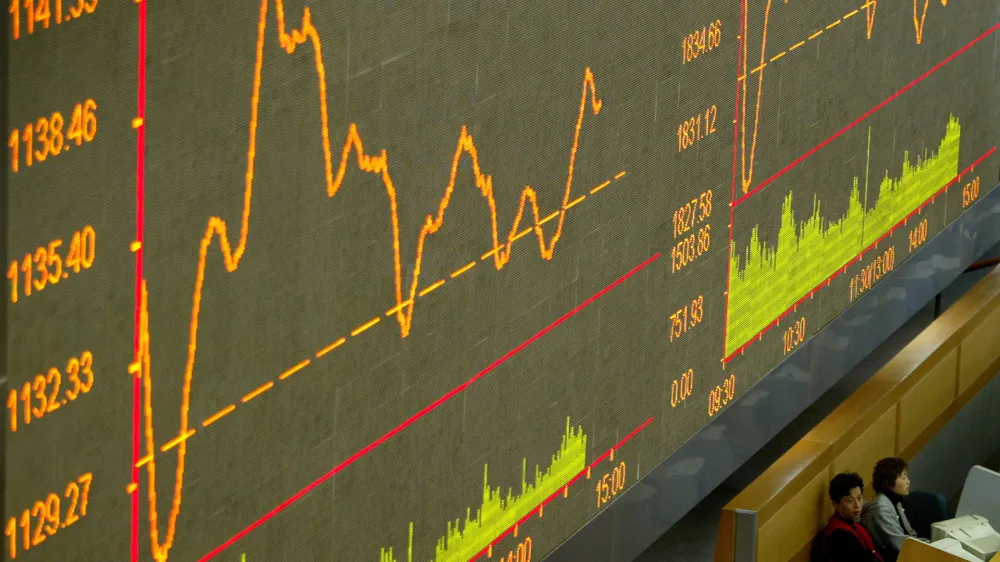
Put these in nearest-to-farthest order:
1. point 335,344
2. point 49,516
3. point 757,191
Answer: point 49,516, point 335,344, point 757,191

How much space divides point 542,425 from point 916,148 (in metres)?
2.50

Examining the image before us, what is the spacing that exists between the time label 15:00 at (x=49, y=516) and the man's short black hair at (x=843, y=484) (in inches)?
122

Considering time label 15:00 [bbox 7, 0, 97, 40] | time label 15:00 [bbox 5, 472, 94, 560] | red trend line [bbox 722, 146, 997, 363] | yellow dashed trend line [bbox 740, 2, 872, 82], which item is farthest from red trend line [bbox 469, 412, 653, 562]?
time label 15:00 [bbox 7, 0, 97, 40]

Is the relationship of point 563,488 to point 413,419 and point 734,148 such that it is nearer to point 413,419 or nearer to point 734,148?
point 413,419

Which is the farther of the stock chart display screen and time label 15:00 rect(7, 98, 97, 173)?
the stock chart display screen

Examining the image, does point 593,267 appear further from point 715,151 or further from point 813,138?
point 813,138

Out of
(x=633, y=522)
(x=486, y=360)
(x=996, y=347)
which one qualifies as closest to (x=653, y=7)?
(x=486, y=360)

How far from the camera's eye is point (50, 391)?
8.56 ft

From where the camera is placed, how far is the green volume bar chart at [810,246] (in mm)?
5070

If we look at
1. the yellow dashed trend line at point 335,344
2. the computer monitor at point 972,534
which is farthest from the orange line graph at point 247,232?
the computer monitor at point 972,534

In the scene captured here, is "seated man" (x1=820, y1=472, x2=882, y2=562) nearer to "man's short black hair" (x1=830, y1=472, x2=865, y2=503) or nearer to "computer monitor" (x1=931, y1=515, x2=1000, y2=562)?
"man's short black hair" (x1=830, y1=472, x2=865, y2=503)

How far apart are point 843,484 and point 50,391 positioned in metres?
3.25

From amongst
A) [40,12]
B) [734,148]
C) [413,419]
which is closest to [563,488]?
[413,419]

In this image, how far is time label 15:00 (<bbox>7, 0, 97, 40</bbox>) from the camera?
2385 millimetres
